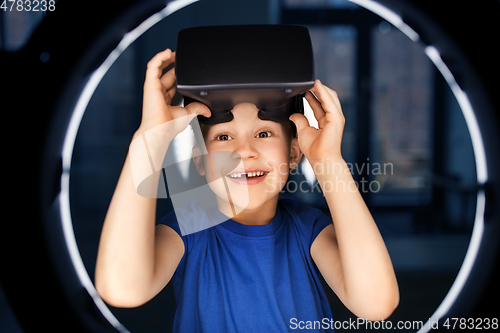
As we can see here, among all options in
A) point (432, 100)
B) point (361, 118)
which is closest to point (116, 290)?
point (361, 118)

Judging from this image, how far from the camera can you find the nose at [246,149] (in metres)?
0.70

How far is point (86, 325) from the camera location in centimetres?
62

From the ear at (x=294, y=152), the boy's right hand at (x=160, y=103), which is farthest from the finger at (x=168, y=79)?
the ear at (x=294, y=152)

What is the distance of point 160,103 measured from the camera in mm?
613

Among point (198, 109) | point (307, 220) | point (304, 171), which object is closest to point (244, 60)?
point (198, 109)

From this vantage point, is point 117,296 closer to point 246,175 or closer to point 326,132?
point 246,175

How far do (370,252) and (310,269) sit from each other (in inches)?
7.1

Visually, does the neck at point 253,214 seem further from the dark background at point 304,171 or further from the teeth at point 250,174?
the dark background at point 304,171

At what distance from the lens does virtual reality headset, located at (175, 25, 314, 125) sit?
0.55m

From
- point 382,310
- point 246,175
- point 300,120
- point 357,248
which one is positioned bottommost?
Result: point 382,310

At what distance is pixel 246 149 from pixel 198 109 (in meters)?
0.12

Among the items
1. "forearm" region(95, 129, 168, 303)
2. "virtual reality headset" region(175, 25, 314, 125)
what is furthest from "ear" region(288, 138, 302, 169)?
"forearm" region(95, 129, 168, 303)

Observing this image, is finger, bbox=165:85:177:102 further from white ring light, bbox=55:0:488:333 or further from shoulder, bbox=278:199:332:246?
shoulder, bbox=278:199:332:246

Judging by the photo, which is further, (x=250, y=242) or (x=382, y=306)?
(x=250, y=242)
